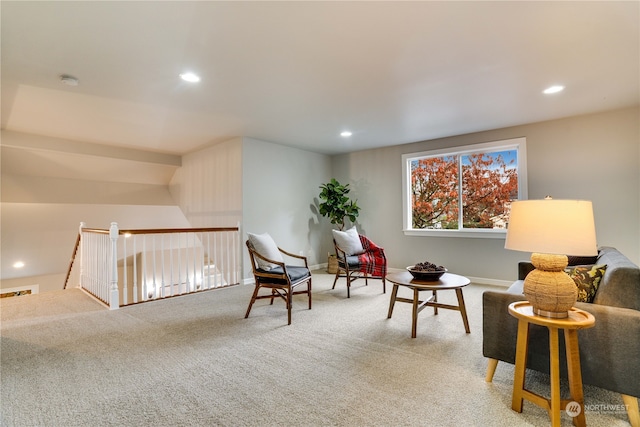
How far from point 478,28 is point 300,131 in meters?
2.96

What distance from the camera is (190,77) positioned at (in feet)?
9.44

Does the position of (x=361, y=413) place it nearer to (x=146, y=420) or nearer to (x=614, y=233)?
(x=146, y=420)

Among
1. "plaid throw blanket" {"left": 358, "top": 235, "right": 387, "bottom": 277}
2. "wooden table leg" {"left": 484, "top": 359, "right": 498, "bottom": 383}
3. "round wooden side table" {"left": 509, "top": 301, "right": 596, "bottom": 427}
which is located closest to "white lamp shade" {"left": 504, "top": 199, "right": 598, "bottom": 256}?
"round wooden side table" {"left": 509, "top": 301, "right": 596, "bottom": 427}

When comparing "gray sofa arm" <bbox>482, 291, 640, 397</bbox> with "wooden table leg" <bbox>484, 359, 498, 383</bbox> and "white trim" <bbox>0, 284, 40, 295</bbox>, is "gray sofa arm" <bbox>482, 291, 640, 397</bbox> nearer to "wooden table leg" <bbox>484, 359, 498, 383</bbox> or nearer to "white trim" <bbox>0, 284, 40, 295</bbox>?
"wooden table leg" <bbox>484, 359, 498, 383</bbox>

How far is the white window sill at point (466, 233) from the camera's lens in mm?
4578

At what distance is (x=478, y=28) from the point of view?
2.14m

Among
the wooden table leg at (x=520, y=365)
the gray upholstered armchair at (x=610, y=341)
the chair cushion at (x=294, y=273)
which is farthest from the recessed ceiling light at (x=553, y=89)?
the chair cushion at (x=294, y=273)

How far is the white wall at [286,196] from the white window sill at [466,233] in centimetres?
188

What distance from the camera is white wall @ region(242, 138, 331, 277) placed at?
509 cm

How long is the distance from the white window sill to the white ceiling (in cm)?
163

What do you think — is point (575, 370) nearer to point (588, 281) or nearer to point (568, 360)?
point (568, 360)

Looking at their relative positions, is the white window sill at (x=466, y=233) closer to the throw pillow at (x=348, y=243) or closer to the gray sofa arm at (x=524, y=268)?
the throw pillow at (x=348, y=243)

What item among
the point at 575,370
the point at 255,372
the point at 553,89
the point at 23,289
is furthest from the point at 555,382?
the point at 23,289

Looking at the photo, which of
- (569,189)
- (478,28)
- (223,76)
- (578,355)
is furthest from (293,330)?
(569,189)
